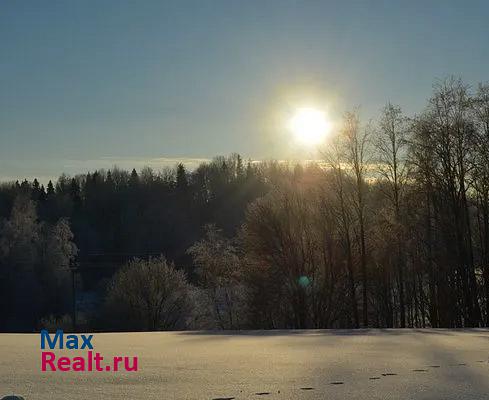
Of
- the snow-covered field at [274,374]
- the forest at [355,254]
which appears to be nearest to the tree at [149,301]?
the forest at [355,254]

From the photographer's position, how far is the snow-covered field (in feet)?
18.7

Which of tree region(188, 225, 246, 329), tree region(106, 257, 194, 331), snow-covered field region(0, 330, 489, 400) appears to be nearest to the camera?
snow-covered field region(0, 330, 489, 400)

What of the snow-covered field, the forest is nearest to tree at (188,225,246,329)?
the forest

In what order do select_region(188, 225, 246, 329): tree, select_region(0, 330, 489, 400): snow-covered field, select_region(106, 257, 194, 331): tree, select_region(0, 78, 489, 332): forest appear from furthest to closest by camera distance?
1. select_region(106, 257, 194, 331): tree
2. select_region(188, 225, 246, 329): tree
3. select_region(0, 78, 489, 332): forest
4. select_region(0, 330, 489, 400): snow-covered field

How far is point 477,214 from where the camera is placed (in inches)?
1078

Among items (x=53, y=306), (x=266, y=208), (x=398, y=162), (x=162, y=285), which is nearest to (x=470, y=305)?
(x=398, y=162)

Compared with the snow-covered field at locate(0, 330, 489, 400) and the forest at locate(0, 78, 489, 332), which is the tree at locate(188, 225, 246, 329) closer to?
the forest at locate(0, 78, 489, 332)

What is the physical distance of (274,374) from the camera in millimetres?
6711

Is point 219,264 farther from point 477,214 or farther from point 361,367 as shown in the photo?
point 361,367

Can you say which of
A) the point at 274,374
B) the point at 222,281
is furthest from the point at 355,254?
the point at 274,374

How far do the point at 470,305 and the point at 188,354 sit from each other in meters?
20.2

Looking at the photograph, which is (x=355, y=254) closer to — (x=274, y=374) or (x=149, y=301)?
(x=149, y=301)

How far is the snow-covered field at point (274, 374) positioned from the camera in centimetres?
569

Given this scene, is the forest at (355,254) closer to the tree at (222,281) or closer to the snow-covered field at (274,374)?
the tree at (222,281)
